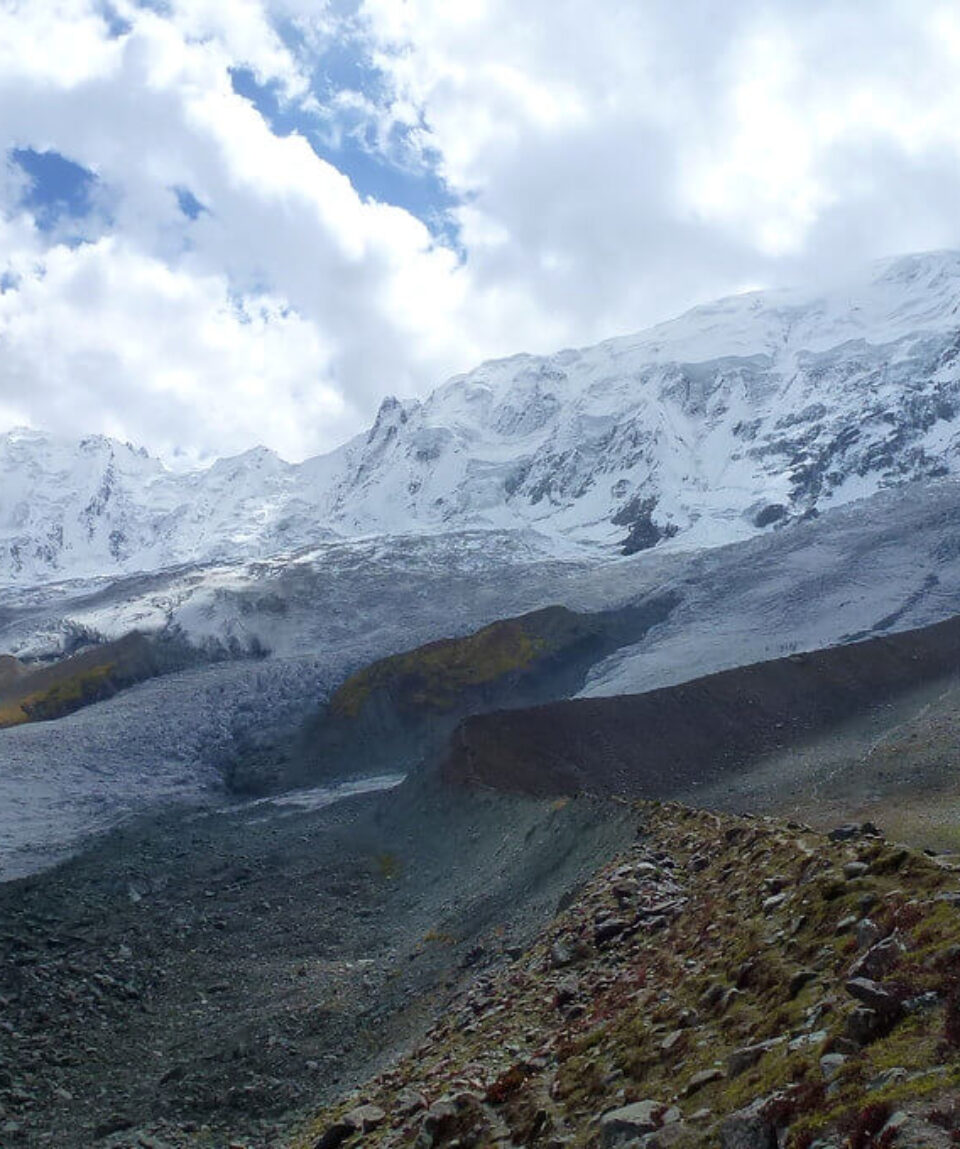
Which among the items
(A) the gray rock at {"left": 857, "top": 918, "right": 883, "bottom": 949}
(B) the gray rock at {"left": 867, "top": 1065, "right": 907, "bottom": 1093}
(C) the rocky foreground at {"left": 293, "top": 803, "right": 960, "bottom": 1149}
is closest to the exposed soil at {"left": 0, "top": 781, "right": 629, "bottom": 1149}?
(C) the rocky foreground at {"left": 293, "top": 803, "right": 960, "bottom": 1149}

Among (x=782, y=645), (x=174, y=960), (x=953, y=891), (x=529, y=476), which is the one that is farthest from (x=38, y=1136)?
(x=529, y=476)

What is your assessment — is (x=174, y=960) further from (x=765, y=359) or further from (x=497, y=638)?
(x=765, y=359)

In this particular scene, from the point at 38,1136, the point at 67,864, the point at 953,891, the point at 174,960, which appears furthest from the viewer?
the point at 67,864

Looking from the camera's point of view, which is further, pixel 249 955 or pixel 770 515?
pixel 770 515

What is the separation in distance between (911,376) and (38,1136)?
496 feet

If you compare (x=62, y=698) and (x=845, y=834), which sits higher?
(x=62, y=698)

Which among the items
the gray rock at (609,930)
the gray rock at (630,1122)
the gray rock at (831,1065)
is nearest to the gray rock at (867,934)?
the gray rock at (831,1065)

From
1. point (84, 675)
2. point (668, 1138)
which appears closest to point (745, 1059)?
point (668, 1138)

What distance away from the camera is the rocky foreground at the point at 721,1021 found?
7.71 m

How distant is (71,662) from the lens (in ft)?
300

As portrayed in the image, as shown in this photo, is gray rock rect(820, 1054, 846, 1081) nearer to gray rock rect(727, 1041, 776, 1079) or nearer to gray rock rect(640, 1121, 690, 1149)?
gray rock rect(727, 1041, 776, 1079)

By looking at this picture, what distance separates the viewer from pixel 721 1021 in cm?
1041

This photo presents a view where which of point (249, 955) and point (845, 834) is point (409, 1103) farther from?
point (249, 955)

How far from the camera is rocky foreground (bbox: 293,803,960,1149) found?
7711mm
